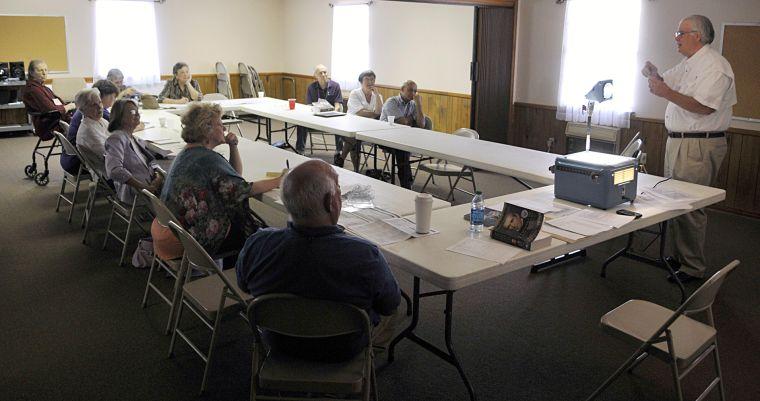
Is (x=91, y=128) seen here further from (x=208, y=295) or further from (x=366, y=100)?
(x=366, y=100)

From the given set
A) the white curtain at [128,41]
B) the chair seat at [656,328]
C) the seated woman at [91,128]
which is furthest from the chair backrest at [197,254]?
the white curtain at [128,41]

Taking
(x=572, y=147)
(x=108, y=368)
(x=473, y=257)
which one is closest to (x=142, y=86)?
(x=572, y=147)

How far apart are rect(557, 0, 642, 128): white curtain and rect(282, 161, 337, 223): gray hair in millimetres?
5138

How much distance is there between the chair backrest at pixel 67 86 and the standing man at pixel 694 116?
7.94 meters

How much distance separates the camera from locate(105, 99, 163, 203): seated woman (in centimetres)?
397

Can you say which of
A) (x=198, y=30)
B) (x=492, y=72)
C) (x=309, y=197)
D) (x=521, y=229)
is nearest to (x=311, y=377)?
(x=309, y=197)

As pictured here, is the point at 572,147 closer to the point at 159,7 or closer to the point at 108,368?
the point at 108,368

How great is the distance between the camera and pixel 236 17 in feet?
36.9

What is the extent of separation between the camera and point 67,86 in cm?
922

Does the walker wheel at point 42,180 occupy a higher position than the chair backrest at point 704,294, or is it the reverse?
the chair backrest at point 704,294

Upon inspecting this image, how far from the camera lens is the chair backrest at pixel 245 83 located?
10.8 metres

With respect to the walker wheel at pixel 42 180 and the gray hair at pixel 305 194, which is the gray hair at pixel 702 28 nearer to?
the gray hair at pixel 305 194

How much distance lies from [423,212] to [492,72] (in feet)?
16.2

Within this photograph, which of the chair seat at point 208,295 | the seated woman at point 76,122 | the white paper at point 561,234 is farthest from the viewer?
the seated woman at point 76,122
